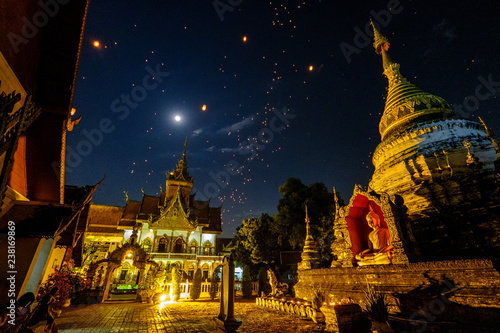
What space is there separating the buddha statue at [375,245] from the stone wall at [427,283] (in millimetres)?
789

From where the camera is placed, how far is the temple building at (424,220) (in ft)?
18.0

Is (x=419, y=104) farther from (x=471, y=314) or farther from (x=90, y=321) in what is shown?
(x=90, y=321)

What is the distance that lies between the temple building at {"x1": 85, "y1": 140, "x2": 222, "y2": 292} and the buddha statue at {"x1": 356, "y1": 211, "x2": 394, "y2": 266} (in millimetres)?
21346

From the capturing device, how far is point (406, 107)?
544 inches

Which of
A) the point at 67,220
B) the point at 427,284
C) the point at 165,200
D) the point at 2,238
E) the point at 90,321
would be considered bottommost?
the point at 90,321

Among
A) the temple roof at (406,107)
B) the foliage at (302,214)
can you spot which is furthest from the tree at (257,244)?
the temple roof at (406,107)

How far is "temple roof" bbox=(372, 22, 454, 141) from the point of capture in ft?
42.0

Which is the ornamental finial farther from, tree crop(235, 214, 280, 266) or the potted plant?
the potted plant

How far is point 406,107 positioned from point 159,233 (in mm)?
27134

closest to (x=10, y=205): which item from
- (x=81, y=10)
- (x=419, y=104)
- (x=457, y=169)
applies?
(x=81, y=10)

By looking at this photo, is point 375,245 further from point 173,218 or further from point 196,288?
point 173,218

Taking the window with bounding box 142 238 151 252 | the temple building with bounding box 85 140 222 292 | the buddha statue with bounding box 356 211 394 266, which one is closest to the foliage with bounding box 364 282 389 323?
the buddha statue with bounding box 356 211 394 266

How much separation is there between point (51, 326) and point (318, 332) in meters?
6.05

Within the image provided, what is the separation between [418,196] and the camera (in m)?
9.34
